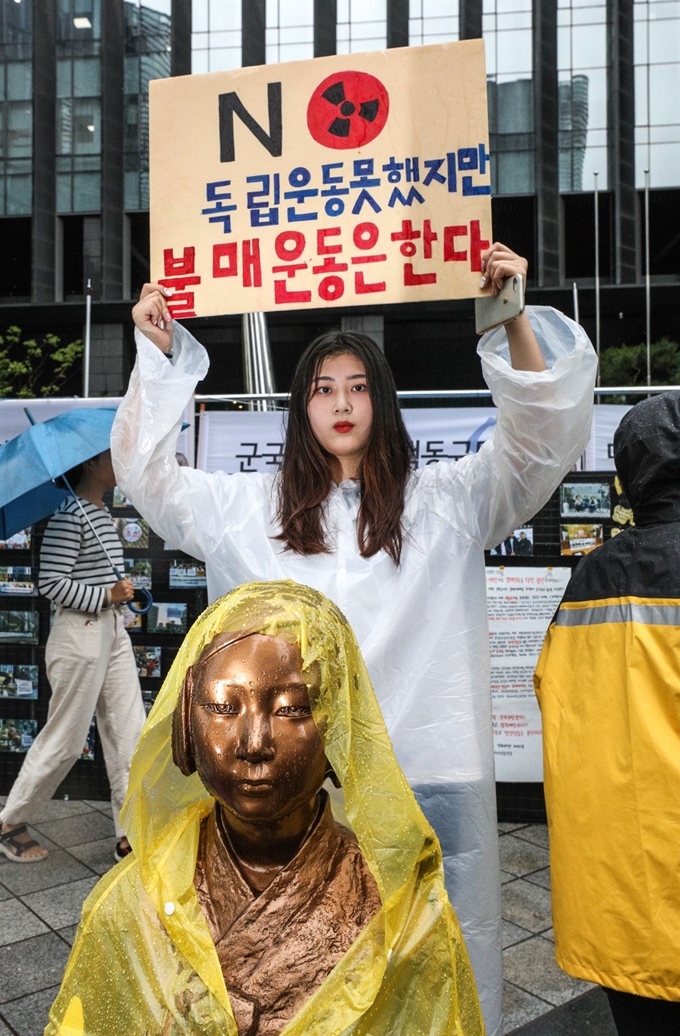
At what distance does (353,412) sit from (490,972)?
127 cm

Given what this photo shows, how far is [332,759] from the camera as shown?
115 cm

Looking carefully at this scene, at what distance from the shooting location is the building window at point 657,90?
48.3 feet

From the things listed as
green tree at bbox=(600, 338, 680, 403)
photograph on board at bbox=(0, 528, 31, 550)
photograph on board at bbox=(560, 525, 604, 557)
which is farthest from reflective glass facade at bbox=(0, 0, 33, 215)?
photograph on board at bbox=(560, 525, 604, 557)

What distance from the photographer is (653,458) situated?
1.96 meters

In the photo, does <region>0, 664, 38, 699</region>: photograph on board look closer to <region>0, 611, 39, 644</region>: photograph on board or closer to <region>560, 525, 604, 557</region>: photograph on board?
<region>0, 611, 39, 644</region>: photograph on board

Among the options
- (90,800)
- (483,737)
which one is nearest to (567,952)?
(483,737)

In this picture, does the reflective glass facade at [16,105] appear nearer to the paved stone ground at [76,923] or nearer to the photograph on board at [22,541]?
the photograph on board at [22,541]

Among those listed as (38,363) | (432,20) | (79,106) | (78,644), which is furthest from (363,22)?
(78,644)

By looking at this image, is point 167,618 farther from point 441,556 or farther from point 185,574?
point 441,556

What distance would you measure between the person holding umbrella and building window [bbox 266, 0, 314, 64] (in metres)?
13.5

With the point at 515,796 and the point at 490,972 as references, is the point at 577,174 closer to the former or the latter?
the point at 515,796

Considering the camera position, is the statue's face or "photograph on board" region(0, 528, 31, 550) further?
"photograph on board" region(0, 528, 31, 550)

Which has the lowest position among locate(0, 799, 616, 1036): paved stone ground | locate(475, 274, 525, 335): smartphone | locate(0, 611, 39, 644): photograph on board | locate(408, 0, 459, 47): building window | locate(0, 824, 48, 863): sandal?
locate(0, 799, 616, 1036): paved stone ground

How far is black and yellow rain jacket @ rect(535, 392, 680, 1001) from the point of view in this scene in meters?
1.81
